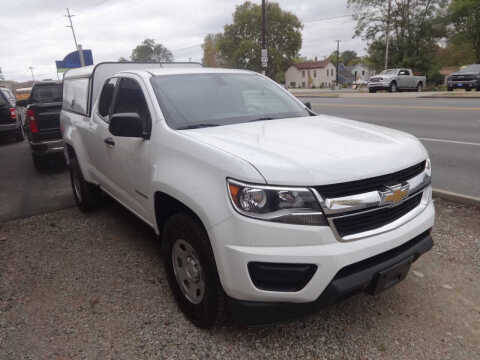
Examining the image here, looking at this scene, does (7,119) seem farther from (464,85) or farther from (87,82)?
(464,85)

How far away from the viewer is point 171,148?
2.56 meters

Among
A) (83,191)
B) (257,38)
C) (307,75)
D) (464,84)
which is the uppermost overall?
(257,38)

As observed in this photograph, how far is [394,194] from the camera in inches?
86.1

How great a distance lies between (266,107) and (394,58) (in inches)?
1877

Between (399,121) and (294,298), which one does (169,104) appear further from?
(399,121)

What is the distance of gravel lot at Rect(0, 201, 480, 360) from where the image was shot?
7.91ft

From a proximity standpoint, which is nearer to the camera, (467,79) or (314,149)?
(314,149)

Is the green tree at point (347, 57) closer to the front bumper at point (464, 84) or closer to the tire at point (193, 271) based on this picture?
the front bumper at point (464, 84)

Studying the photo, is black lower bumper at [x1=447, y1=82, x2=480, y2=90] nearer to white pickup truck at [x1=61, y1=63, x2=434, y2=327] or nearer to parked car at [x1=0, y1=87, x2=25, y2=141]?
parked car at [x1=0, y1=87, x2=25, y2=141]

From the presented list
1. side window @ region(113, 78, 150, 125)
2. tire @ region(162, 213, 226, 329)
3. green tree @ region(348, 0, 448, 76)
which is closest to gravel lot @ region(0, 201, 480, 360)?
tire @ region(162, 213, 226, 329)

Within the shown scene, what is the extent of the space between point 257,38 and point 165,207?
65813 mm

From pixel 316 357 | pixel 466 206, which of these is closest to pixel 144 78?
pixel 316 357

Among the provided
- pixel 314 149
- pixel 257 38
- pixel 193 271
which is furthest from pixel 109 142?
pixel 257 38

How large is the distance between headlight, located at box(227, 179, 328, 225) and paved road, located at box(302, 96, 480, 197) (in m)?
4.06
